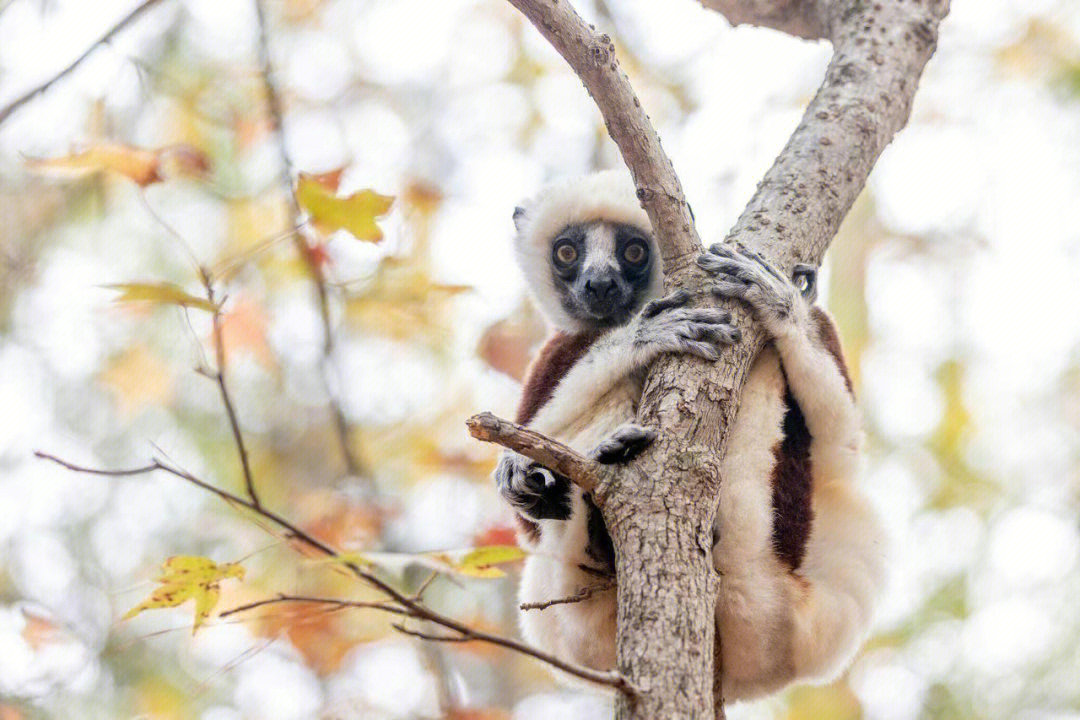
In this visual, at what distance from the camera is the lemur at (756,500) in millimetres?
3336

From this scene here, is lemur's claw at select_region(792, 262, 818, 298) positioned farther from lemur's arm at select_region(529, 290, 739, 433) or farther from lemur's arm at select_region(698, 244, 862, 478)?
lemur's arm at select_region(529, 290, 739, 433)

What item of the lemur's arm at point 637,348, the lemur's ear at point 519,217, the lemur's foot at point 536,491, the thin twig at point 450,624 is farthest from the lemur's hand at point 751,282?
the lemur's ear at point 519,217

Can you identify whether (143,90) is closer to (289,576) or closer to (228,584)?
Result: (228,584)

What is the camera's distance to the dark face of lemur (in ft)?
15.2

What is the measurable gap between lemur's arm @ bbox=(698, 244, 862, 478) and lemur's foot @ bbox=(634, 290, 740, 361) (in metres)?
0.11

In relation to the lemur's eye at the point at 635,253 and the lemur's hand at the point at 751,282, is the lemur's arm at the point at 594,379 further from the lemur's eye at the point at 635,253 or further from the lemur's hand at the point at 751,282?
the lemur's eye at the point at 635,253

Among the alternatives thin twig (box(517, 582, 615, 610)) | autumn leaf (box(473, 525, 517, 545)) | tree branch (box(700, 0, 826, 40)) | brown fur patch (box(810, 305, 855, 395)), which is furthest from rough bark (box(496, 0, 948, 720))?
autumn leaf (box(473, 525, 517, 545))

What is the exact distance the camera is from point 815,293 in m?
3.65

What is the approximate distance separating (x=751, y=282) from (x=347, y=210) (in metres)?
1.32

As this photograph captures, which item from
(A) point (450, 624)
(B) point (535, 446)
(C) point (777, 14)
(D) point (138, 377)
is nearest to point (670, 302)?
(B) point (535, 446)

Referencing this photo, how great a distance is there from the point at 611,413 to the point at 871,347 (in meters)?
5.82

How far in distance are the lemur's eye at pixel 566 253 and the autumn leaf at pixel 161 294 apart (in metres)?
2.76

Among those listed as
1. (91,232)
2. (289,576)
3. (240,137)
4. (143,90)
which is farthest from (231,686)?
(143,90)

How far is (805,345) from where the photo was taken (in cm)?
347
